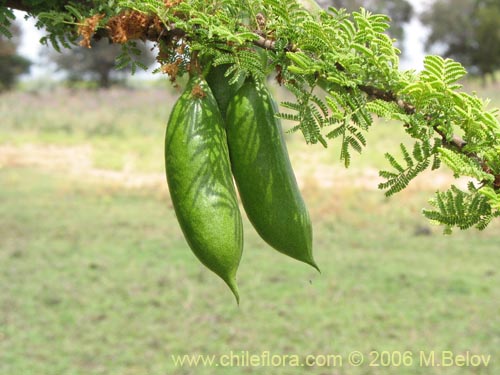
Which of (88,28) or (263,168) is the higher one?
(88,28)

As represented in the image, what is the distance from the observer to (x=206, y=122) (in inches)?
33.8

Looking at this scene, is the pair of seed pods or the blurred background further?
the blurred background

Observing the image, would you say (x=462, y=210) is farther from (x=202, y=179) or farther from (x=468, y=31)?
(x=468, y=31)

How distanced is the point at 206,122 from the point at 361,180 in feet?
27.7

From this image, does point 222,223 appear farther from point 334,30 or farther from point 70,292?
point 70,292

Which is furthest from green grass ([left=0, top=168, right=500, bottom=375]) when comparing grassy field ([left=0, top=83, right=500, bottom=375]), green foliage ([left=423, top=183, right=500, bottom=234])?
green foliage ([left=423, top=183, right=500, bottom=234])

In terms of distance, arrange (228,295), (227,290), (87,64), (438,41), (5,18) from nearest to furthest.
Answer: (5,18) < (228,295) < (227,290) < (87,64) < (438,41)

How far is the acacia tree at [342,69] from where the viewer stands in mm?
767

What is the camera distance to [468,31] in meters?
27.8

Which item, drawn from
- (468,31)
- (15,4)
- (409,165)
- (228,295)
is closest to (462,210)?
(409,165)

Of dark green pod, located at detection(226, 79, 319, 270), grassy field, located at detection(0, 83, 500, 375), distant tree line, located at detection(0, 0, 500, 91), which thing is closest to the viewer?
dark green pod, located at detection(226, 79, 319, 270)

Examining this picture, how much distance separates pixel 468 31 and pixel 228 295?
25754mm

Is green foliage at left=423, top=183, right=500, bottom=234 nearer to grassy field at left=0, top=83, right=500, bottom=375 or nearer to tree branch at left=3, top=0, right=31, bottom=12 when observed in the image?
tree branch at left=3, top=0, right=31, bottom=12

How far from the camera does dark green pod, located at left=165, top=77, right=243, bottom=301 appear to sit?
852 millimetres
